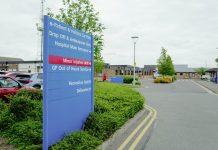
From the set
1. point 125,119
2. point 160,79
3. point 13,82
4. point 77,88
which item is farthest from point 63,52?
point 160,79

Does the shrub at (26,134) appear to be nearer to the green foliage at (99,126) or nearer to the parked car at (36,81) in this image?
the green foliage at (99,126)

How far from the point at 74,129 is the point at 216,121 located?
6.20m

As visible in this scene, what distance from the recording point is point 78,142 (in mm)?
6434

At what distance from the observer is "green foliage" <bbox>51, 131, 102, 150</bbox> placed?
6020 mm

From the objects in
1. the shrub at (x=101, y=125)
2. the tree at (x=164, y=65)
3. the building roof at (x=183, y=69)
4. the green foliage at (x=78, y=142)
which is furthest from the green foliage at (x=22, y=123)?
the building roof at (x=183, y=69)

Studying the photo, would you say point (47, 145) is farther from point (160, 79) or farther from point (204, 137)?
point (160, 79)

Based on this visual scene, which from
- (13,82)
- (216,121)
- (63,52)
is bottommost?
(216,121)

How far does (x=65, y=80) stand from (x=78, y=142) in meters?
1.34

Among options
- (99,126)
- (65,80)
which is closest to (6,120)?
(65,80)

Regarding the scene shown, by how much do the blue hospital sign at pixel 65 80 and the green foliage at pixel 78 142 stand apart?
0.62 feet

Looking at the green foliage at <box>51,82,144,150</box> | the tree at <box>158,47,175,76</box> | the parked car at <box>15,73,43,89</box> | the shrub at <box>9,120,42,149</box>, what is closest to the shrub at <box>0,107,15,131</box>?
the shrub at <box>9,120,42,149</box>

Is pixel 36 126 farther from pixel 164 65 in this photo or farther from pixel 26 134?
pixel 164 65

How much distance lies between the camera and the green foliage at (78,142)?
19.8ft

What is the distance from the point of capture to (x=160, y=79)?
6031 cm
